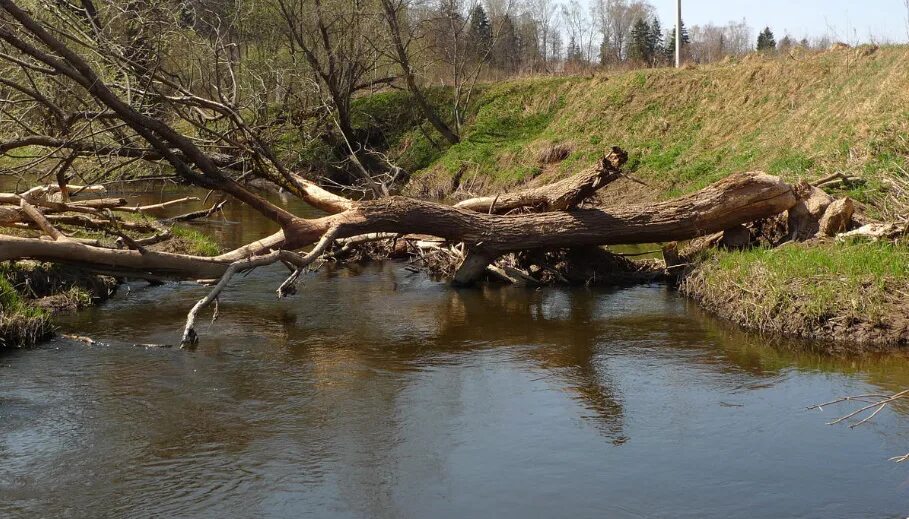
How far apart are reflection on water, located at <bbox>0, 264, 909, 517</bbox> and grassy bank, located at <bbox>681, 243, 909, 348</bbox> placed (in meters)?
0.50

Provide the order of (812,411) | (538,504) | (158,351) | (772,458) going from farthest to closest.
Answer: (158,351) → (812,411) → (772,458) → (538,504)

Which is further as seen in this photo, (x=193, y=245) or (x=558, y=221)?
(x=193, y=245)

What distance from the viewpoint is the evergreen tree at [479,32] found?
3634 centimetres

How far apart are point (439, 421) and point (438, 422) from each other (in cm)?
3

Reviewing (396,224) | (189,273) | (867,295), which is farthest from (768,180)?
(189,273)

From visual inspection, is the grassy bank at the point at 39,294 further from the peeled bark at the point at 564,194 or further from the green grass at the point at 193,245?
the peeled bark at the point at 564,194

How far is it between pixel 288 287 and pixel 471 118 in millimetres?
21635

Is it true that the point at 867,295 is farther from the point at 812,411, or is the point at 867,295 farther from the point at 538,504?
the point at 538,504

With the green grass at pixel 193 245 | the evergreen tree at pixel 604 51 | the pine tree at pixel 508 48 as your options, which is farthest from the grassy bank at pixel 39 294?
the evergreen tree at pixel 604 51

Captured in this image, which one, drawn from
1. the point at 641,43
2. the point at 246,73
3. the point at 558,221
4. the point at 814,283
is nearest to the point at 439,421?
the point at 814,283

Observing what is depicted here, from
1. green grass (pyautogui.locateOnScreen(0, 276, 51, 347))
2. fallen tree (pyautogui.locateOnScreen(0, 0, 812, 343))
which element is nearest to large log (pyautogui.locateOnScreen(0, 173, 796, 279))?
fallen tree (pyautogui.locateOnScreen(0, 0, 812, 343))

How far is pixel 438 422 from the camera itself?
8.11 metres

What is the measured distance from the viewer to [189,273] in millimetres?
12391

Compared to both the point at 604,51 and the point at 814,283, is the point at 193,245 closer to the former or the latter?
the point at 814,283
